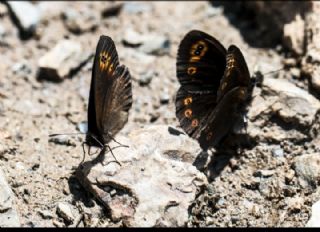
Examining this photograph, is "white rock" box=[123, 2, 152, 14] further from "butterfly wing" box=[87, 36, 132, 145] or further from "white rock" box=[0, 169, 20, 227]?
"white rock" box=[0, 169, 20, 227]

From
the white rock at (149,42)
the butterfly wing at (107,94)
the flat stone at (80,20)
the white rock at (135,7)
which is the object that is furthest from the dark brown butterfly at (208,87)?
the white rock at (135,7)

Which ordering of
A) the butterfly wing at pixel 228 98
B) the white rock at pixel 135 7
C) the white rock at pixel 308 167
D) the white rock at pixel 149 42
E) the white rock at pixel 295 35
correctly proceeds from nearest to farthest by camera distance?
the white rock at pixel 308 167 → the butterfly wing at pixel 228 98 → the white rock at pixel 295 35 → the white rock at pixel 149 42 → the white rock at pixel 135 7

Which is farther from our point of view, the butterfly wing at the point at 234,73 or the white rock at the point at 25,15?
the white rock at the point at 25,15

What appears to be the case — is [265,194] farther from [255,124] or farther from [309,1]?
[309,1]

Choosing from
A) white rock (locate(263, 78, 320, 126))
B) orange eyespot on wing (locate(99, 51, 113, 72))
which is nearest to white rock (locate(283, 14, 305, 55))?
white rock (locate(263, 78, 320, 126))

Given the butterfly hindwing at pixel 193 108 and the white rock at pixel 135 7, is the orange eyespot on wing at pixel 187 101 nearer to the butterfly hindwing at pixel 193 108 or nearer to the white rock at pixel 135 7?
the butterfly hindwing at pixel 193 108

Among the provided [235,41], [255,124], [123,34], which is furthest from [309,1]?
[123,34]
